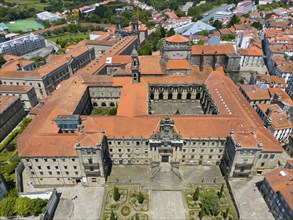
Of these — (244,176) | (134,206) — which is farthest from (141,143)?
(244,176)

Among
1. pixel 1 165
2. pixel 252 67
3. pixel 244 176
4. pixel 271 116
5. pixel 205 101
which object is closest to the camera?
pixel 244 176

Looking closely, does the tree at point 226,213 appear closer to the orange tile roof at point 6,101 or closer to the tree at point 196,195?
the tree at point 196,195

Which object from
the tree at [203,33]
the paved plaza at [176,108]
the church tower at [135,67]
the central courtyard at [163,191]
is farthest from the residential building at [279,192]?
the tree at [203,33]

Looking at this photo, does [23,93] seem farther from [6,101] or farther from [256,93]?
[256,93]

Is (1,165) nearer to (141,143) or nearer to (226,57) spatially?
(141,143)

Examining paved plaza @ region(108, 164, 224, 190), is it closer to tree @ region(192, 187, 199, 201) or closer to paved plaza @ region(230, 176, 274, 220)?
tree @ region(192, 187, 199, 201)
